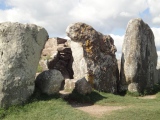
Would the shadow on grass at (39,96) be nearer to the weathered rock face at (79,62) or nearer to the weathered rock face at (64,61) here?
the weathered rock face at (79,62)

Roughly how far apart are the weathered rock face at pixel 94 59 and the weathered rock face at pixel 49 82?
354 centimetres

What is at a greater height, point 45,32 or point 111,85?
point 45,32

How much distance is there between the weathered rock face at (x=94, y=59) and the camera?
62.1 feet

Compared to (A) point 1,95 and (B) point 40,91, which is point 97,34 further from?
(A) point 1,95

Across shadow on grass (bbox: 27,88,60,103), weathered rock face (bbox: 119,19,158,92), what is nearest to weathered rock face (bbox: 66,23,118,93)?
weathered rock face (bbox: 119,19,158,92)

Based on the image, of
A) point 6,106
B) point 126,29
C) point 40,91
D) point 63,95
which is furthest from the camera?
point 126,29

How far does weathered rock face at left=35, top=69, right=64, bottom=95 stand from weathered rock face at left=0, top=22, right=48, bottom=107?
0.84m

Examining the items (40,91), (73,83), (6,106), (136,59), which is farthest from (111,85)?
(6,106)

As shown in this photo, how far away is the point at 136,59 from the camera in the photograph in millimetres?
20547

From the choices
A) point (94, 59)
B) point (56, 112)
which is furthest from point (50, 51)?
point (56, 112)

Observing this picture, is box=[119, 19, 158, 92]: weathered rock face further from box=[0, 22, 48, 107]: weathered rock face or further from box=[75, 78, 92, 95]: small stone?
box=[0, 22, 48, 107]: weathered rock face

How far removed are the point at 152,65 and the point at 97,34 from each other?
17.1ft

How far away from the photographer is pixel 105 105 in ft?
51.1

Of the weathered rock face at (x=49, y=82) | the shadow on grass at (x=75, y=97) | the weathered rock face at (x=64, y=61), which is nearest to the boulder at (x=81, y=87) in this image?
the shadow on grass at (x=75, y=97)
